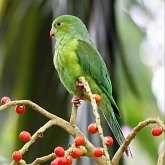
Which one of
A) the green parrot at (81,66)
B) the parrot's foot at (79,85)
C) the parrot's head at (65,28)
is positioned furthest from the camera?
the parrot's head at (65,28)

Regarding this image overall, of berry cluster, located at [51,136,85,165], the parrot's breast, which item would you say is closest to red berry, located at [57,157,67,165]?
berry cluster, located at [51,136,85,165]

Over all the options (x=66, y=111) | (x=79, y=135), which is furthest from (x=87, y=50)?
(x=79, y=135)

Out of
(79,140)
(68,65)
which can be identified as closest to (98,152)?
(79,140)

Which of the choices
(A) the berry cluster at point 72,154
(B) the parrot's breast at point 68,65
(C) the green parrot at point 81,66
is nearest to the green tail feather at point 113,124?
(C) the green parrot at point 81,66

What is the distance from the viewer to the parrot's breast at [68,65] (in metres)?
2.14

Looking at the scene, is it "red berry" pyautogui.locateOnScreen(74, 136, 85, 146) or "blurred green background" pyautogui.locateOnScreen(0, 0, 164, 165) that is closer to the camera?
"red berry" pyautogui.locateOnScreen(74, 136, 85, 146)

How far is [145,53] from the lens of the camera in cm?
563

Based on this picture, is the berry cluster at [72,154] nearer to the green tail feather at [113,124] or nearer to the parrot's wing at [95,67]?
the green tail feather at [113,124]

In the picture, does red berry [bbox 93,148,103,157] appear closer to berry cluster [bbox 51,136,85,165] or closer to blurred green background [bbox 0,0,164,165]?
berry cluster [bbox 51,136,85,165]

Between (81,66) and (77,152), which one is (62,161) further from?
(81,66)

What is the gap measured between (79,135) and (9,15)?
157cm

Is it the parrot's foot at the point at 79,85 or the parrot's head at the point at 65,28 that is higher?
the parrot's head at the point at 65,28

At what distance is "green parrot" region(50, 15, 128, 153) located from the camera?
2127 millimetres

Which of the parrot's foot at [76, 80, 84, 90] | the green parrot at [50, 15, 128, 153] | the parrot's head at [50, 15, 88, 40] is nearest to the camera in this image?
the parrot's foot at [76, 80, 84, 90]
